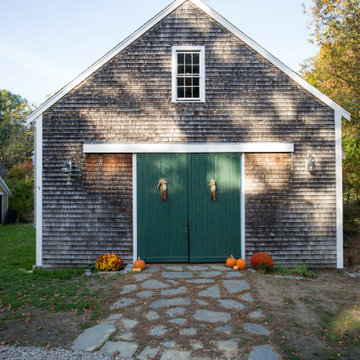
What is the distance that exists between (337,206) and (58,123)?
7.00 metres

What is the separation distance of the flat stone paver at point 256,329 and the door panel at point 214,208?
3474mm

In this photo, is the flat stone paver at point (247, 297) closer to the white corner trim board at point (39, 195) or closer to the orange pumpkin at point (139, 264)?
the orange pumpkin at point (139, 264)

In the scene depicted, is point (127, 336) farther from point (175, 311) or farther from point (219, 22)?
point (219, 22)

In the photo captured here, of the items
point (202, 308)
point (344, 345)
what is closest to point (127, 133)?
point (202, 308)

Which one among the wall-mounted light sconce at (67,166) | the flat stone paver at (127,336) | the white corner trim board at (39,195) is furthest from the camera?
the white corner trim board at (39,195)

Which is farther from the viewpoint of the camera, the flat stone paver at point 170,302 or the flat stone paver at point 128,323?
the flat stone paver at point 170,302

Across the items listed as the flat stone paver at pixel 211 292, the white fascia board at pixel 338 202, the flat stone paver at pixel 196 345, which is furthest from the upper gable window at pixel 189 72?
the flat stone paver at pixel 196 345

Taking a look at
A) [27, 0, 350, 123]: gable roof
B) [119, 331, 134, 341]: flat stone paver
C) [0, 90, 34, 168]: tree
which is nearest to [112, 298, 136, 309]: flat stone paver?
[119, 331, 134, 341]: flat stone paver

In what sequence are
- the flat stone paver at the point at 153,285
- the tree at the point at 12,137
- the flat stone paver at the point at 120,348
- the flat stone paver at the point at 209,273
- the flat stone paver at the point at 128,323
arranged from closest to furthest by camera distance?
the flat stone paver at the point at 120,348 < the flat stone paver at the point at 128,323 < the flat stone paver at the point at 153,285 < the flat stone paver at the point at 209,273 < the tree at the point at 12,137

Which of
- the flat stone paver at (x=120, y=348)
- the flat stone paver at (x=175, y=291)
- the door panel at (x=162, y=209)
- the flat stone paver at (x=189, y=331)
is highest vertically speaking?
the door panel at (x=162, y=209)

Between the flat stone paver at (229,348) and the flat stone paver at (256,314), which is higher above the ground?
the flat stone paver at (256,314)

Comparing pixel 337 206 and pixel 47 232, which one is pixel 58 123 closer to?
pixel 47 232

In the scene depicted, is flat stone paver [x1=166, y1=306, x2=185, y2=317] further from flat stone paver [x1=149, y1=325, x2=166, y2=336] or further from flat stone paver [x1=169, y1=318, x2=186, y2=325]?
flat stone paver [x1=149, y1=325, x2=166, y2=336]

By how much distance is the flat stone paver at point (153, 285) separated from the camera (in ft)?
20.6
